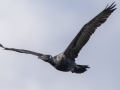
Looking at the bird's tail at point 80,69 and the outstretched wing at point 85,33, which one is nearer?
the outstretched wing at point 85,33

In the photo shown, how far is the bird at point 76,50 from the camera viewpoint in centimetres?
3244

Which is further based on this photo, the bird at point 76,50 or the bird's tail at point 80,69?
the bird's tail at point 80,69

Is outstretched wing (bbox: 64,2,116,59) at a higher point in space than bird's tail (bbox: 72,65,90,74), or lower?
higher

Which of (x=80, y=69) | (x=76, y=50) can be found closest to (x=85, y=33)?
(x=76, y=50)

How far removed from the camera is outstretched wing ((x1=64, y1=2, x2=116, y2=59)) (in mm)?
32500

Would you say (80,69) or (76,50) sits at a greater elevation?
(76,50)

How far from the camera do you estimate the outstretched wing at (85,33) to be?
32.5 metres

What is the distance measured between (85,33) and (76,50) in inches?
52.8

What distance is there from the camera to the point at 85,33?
108 ft

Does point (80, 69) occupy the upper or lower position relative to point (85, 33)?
lower

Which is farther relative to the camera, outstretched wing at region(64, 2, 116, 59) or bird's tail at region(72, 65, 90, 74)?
bird's tail at region(72, 65, 90, 74)

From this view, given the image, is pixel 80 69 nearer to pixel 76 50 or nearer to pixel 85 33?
pixel 76 50

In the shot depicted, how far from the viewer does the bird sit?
3244 cm

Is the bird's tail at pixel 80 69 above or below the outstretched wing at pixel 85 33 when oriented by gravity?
below
